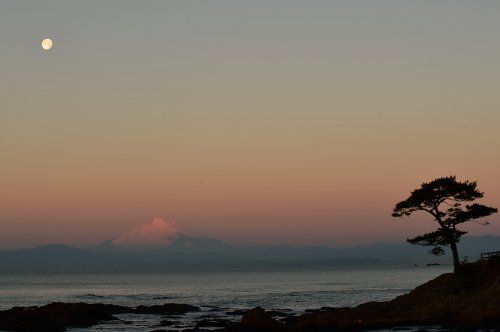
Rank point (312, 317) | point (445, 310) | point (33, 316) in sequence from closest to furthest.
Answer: point (445, 310) < point (312, 317) < point (33, 316)

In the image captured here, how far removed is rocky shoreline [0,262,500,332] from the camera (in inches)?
2192

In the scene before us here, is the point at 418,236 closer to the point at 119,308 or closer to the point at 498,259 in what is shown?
the point at 498,259

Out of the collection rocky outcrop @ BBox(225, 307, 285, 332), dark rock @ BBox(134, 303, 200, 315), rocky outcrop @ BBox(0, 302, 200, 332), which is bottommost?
rocky outcrop @ BBox(225, 307, 285, 332)

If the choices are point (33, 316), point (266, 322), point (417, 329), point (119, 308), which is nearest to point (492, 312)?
point (417, 329)

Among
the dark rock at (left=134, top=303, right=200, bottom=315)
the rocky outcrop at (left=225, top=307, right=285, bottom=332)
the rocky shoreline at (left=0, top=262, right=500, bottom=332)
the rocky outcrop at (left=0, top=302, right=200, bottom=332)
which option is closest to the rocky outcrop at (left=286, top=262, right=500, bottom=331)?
the rocky shoreline at (left=0, top=262, right=500, bottom=332)

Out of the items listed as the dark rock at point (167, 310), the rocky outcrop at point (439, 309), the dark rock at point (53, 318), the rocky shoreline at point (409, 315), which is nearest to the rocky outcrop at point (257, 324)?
the rocky shoreline at point (409, 315)

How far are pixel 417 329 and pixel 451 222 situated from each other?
48.5ft

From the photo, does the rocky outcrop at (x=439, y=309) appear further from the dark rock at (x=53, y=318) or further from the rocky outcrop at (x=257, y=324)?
the dark rock at (x=53, y=318)

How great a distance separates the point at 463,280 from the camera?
6259cm

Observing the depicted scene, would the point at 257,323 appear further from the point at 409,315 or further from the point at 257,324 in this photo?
the point at 409,315

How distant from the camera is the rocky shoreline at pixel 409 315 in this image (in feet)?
183

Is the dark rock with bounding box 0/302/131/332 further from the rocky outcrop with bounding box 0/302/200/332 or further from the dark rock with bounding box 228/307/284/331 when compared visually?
the dark rock with bounding box 228/307/284/331

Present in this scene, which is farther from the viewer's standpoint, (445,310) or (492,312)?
(445,310)

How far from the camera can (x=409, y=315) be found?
59.8 metres
